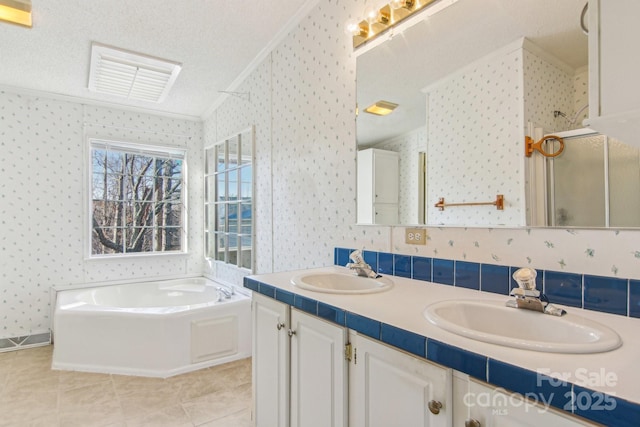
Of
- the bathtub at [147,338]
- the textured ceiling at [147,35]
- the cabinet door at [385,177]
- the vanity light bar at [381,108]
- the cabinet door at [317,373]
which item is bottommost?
the bathtub at [147,338]

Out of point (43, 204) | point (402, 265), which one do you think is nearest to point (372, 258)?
point (402, 265)

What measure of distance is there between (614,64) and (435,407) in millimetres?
868

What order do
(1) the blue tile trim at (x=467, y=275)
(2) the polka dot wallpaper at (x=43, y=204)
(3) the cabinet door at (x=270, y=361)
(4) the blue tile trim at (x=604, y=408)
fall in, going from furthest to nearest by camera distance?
(2) the polka dot wallpaper at (x=43, y=204) → (3) the cabinet door at (x=270, y=361) → (1) the blue tile trim at (x=467, y=275) → (4) the blue tile trim at (x=604, y=408)

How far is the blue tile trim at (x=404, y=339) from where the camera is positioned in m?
0.87

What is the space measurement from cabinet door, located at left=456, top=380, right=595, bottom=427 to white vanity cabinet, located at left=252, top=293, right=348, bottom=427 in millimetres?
475

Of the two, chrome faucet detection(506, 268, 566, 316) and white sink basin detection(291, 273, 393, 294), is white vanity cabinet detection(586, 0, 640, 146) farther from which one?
white sink basin detection(291, 273, 393, 294)

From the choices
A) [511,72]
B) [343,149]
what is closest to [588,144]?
[511,72]

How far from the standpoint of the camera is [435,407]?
2.77 feet

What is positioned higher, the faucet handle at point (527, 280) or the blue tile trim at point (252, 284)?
the faucet handle at point (527, 280)

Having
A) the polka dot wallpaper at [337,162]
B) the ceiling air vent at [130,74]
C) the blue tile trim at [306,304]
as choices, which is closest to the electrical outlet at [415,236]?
the polka dot wallpaper at [337,162]

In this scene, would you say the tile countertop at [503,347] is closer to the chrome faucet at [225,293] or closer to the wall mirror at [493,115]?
the wall mirror at [493,115]

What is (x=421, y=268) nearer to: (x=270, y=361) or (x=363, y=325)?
(x=363, y=325)

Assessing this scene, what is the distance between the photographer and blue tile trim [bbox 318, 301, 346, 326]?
1158 mm

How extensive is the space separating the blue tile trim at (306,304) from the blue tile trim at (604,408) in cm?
82
